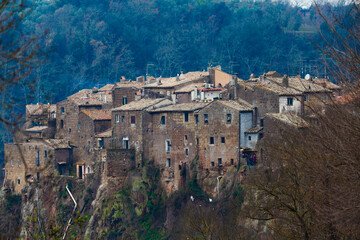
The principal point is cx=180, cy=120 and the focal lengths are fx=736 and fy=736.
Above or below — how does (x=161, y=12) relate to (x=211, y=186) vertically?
above

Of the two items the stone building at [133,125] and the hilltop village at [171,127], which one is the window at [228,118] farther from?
the stone building at [133,125]

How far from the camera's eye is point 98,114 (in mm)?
58562

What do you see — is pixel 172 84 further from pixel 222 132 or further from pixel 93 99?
pixel 222 132

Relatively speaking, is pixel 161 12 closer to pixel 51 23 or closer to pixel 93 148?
pixel 51 23

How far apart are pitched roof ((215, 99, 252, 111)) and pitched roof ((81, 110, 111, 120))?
12.9 metres

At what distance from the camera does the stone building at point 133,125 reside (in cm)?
5288

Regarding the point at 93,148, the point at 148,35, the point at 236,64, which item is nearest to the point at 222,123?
the point at 93,148

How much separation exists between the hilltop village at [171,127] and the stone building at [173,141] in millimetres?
68

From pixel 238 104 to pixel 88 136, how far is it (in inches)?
585

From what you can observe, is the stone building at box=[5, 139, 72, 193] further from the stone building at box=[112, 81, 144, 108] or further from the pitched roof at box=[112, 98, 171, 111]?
the pitched roof at box=[112, 98, 171, 111]

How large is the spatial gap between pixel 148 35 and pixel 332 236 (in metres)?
88.4

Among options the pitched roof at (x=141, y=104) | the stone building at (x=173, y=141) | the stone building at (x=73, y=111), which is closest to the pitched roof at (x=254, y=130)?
the stone building at (x=173, y=141)

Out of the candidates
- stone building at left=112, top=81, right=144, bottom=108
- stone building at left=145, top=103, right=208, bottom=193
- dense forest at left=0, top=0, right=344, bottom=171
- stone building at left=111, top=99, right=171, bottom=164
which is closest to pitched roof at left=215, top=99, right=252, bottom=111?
stone building at left=145, top=103, right=208, bottom=193

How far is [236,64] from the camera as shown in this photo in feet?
301
